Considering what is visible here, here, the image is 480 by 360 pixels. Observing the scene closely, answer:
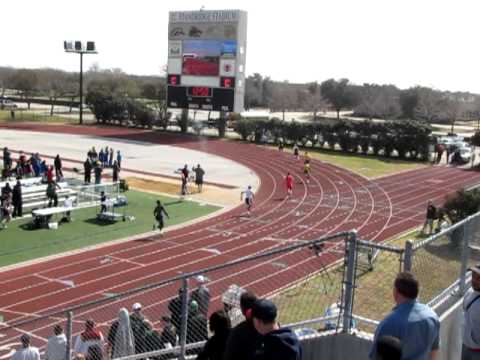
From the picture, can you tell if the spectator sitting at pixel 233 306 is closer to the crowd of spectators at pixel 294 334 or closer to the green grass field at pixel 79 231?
the crowd of spectators at pixel 294 334

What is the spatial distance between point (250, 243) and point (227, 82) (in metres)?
33.8

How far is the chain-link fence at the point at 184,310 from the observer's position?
6.54 metres

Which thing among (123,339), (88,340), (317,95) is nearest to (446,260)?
(123,339)

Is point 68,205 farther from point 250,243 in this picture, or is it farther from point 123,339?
point 123,339

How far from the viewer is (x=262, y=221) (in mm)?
28531

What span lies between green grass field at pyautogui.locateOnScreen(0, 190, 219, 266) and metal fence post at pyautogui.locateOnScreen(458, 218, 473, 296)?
16263 mm

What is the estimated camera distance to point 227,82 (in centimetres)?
5653

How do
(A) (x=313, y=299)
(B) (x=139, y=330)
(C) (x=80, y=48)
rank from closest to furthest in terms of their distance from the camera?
(B) (x=139, y=330) → (A) (x=313, y=299) → (C) (x=80, y=48)

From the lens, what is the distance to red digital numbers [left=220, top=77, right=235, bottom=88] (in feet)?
185

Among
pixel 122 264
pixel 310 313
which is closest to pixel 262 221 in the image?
pixel 122 264

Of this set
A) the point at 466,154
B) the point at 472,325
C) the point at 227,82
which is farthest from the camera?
the point at 227,82

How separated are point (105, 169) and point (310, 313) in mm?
32108

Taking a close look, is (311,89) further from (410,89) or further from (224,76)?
(224,76)

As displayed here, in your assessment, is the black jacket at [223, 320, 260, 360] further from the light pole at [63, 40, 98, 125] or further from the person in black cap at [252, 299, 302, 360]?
the light pole at [63, 40, 98, 125]
